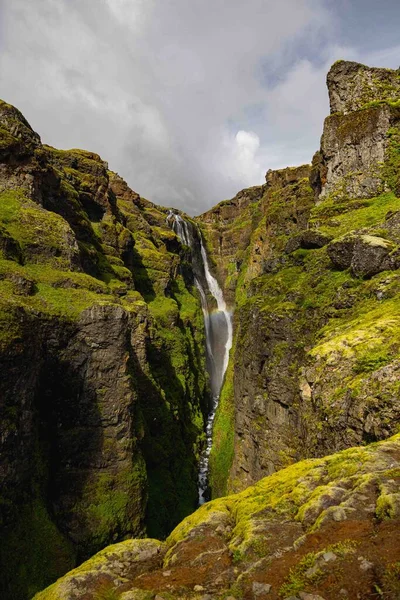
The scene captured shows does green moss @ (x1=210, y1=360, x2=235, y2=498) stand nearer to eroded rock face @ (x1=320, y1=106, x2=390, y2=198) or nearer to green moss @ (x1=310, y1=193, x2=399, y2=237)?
green moss @ (x1=310, y1=193, x2=399, y2=237)

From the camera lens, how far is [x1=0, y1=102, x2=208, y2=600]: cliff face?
692 inches

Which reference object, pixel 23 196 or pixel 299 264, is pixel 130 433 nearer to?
pixel 299 264

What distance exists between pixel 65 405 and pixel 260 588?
20.6m

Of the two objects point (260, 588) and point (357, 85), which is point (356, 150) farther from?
point (260, 588)

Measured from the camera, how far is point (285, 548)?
6188mm

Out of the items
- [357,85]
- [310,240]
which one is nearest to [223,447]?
[310,240]

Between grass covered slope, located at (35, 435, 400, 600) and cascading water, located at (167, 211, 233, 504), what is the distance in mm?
33907

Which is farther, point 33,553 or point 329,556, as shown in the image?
point 33,553

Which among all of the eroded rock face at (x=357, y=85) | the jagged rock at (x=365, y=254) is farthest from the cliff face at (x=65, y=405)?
the eroded rock face at (x=357, y=85)

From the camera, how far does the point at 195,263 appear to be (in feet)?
330

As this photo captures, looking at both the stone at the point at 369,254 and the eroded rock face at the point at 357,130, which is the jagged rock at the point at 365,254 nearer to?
the stone at the point at 369,254

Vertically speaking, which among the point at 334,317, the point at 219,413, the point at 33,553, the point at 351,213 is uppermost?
the point at 351,213

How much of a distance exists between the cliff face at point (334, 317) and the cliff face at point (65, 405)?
8.47 m

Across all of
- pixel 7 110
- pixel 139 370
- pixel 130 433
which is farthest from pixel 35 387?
pixel 7 110
